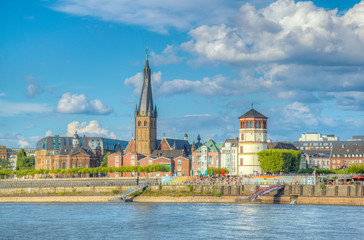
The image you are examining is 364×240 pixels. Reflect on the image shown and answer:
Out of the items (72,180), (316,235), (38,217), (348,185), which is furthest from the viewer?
(72,180)

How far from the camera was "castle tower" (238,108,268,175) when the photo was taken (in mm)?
142125

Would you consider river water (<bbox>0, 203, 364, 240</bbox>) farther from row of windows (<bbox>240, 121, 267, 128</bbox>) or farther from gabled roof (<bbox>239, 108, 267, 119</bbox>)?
gabled roof (<bbox>239, 108, 267, 119</bbox>)

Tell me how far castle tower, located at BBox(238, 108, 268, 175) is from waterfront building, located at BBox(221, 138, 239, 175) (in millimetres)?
21989

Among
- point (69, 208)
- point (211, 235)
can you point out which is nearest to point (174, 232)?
point (211, 235)

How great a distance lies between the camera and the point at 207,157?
175m

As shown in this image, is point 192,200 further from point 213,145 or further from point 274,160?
point 213,145

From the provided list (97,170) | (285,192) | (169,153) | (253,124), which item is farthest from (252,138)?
(97,170)

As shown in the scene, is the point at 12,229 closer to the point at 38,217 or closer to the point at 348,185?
the point at 38,217

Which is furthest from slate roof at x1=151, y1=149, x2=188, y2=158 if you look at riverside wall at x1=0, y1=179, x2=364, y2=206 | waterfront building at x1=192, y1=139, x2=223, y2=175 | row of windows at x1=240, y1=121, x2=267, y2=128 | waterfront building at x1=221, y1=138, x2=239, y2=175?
riverside wall at x1=0, y1=179, x2=364, y2=206

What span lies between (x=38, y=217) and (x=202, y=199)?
33050mm

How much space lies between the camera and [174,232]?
7394 centimetres

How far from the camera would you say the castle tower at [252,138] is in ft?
466

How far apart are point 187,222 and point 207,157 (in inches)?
3671

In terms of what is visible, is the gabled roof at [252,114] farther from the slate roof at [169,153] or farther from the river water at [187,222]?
the slate roof at [169,153]
